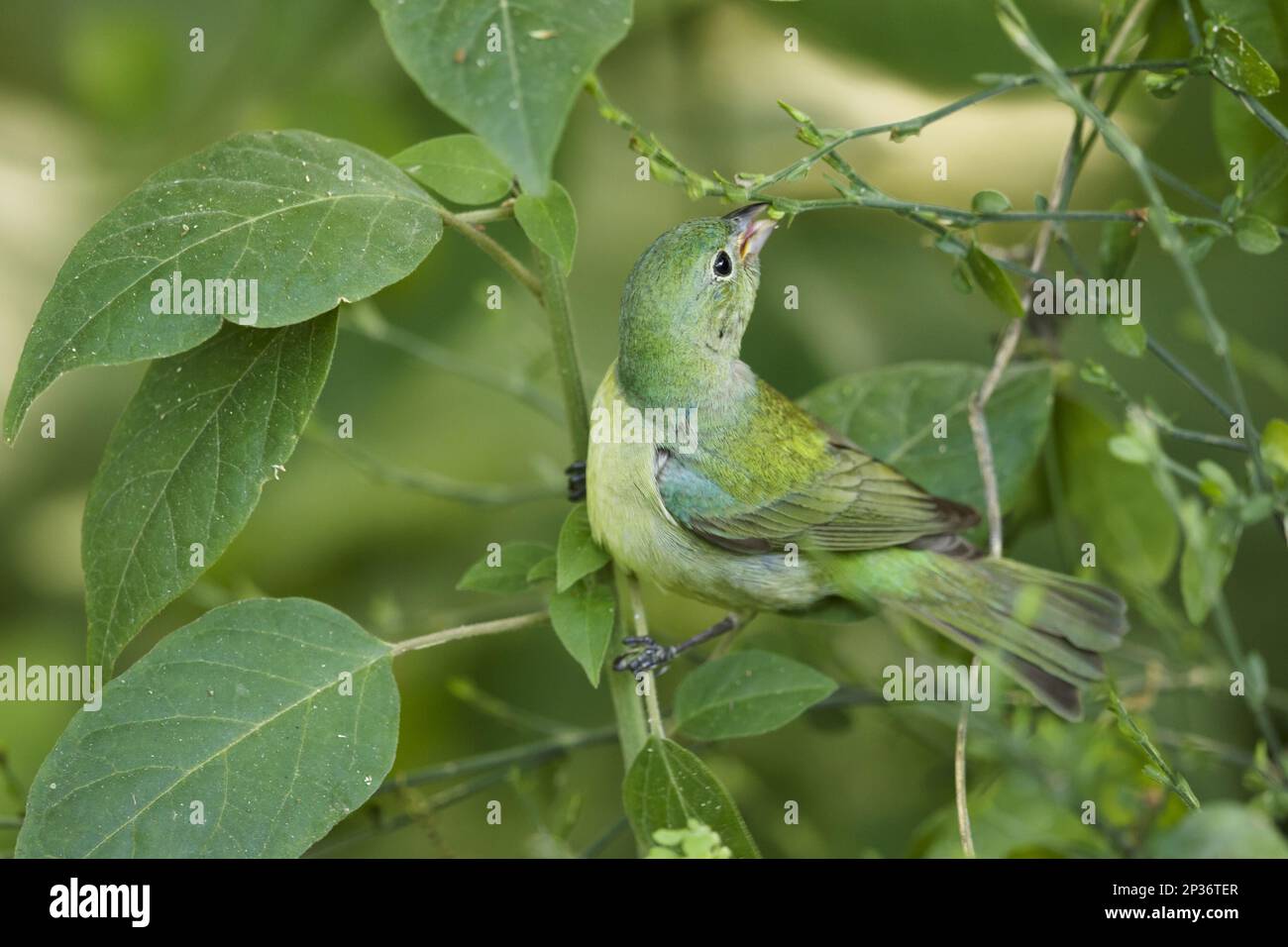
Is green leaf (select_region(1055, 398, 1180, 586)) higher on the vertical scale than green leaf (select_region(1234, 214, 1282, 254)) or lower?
lower

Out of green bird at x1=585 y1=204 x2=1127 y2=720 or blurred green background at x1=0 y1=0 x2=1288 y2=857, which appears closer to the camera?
green bird at x1=585 y1=204 x2=1127 y2=720

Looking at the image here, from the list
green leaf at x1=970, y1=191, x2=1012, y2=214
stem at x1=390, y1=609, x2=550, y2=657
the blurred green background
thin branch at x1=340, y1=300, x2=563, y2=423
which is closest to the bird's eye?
thin branch at x1=340, y1=300, x2=563, y2=423

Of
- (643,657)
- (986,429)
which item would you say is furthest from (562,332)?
(986,429)

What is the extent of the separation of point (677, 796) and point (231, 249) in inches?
38.0

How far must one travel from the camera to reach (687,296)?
258 centimetres

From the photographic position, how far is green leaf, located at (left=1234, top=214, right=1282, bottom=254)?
1.73 m

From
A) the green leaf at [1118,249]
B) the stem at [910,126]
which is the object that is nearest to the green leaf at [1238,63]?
the stem at [910,126]

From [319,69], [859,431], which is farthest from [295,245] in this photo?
[319,69]

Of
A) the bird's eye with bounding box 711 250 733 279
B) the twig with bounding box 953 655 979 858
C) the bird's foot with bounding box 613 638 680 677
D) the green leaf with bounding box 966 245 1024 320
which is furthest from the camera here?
the bird's eye with bounding box 711 250 733 279

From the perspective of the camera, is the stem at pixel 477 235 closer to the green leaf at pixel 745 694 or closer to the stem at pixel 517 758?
the green leaf at pixel 745 694

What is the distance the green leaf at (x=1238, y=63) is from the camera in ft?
5.62

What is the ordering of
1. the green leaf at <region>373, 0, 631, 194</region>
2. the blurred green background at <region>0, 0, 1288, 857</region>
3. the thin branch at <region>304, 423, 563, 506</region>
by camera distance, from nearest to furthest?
1. the green leaf at <region>373, 0, 631, 194</region>
2. the thin branch at <region>304, 423, 563, 506</region>
3. the blurred green background at <region>0, 0, 1288, 857</region>

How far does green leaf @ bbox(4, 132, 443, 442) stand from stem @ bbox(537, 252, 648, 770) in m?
0.18

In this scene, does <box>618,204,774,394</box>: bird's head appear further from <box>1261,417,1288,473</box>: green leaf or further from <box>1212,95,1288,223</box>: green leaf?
<box>1261,417,1288,473</box>: green leaf
